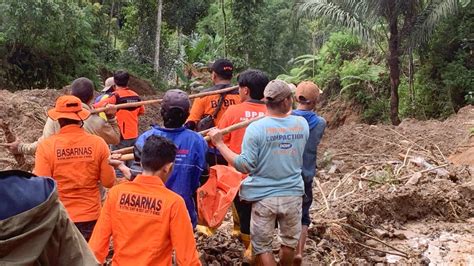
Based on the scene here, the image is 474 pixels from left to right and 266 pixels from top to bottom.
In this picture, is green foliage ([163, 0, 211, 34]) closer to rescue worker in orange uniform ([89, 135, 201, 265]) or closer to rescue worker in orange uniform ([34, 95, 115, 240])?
rescue worker in orange uniform ([34, 95, 115, 240])

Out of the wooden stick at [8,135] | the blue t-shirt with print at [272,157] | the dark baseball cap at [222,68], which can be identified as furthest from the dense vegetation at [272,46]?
the blue t-shirt with print at [272,157]

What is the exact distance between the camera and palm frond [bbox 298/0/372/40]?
19328 millimetres

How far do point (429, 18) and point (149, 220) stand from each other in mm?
16641

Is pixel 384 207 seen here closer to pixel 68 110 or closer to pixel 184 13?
pixel 68 110

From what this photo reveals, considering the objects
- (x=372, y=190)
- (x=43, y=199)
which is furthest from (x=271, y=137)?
(x=372, y=190)

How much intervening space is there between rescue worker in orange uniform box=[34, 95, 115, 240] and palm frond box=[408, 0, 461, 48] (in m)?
15.7

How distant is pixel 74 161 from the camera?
4.32 metres

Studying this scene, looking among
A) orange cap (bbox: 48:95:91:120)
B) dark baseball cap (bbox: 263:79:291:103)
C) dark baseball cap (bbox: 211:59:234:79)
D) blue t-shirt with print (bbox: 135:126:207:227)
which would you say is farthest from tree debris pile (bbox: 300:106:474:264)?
orange cap (bbox: 48:95:91:120)

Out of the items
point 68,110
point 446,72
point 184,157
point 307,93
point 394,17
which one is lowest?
point 446,72

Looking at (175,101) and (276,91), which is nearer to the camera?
(175,101)

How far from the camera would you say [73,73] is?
2247 cm

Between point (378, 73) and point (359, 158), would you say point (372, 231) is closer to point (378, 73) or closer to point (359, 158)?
point (359, 158)

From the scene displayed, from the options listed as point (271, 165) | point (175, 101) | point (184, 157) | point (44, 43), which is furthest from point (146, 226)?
point (44, 43)

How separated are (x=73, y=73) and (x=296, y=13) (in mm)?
8320
